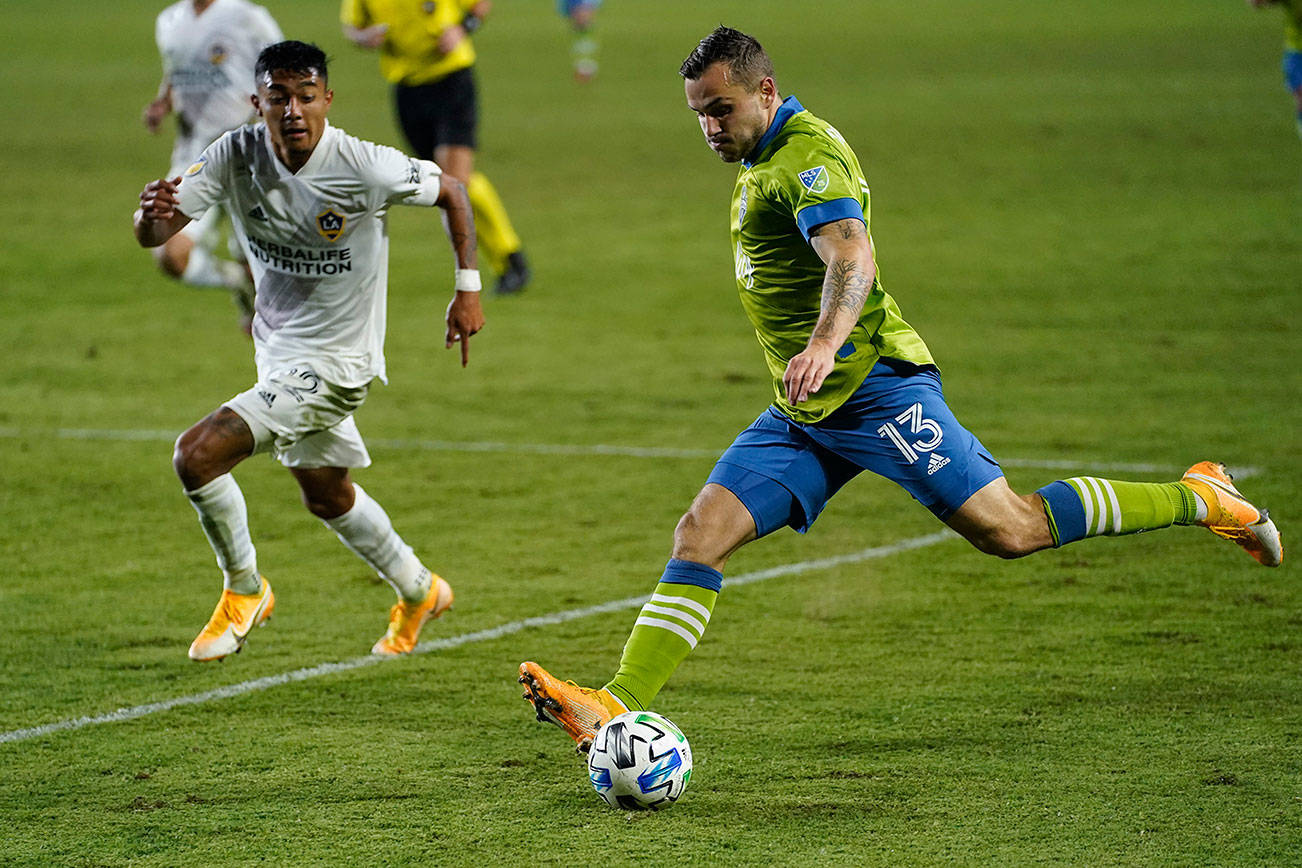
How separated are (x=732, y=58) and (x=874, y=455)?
3.91 ft

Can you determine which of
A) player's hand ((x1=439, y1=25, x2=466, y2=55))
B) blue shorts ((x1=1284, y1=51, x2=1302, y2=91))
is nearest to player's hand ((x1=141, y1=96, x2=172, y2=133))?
player's hand ((x1=439, y1=25, x2=466, y2=55))

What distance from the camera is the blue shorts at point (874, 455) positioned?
16.1ft

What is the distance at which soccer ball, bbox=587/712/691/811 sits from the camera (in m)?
4.47

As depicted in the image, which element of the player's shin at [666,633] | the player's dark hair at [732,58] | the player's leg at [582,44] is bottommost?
the player's leg at [582,44]

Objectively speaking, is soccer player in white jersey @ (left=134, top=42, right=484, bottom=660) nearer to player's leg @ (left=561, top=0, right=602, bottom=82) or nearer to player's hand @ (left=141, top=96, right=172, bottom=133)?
player's hand @ (left=141, top=96, right=172, bottom=133)

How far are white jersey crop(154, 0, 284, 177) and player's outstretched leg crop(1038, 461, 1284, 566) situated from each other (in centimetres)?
787

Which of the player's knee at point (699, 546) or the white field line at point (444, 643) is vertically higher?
the player's knee at point (699, 546)

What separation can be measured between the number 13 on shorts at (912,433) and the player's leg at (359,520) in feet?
6.55

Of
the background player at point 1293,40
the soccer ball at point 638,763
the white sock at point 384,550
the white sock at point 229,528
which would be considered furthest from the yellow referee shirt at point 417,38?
the soccer ball at point 638,763

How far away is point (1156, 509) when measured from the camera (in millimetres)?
5363

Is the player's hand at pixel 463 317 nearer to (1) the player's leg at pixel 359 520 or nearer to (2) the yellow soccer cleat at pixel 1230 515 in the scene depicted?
(1) the player's leg at pixel 359 520

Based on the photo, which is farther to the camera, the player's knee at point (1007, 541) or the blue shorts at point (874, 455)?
the player's knee at point (1007, 541)

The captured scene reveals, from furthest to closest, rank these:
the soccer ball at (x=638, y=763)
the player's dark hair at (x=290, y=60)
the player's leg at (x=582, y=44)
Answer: the player's leg at (x=582, y=44), the player's dark hair at (x=290, y=60), the soccer ball at (x=638, y=763)

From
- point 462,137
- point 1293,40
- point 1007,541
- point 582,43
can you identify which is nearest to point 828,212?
point 1007,541
